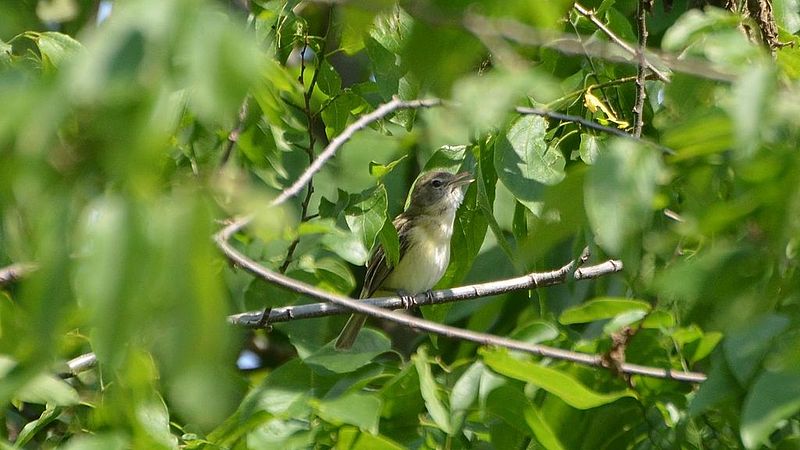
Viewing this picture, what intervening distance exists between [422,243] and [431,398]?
476 centimetres

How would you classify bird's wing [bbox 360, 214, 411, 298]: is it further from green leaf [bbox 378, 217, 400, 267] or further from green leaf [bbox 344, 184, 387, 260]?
green leaf [bbox 344, 184, 387, 260]

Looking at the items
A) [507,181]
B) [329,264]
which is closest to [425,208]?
[329,264]

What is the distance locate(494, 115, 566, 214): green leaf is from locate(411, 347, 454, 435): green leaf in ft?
2.54

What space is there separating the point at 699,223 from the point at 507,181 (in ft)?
6.36

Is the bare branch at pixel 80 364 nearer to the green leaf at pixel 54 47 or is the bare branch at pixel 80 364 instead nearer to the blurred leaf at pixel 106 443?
the green leaf at pixel 54 47

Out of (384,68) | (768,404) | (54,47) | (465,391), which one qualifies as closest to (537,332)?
(465,391)

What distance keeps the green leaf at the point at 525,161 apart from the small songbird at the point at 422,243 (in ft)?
12.4

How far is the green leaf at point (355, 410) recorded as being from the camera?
11.1 feet

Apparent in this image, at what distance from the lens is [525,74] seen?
2.03 m

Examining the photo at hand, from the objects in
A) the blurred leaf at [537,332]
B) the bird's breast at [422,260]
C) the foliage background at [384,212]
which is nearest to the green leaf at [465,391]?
the foliage background at [384,212]

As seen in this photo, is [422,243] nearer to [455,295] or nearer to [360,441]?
[455,295]

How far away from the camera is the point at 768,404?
2586 mm

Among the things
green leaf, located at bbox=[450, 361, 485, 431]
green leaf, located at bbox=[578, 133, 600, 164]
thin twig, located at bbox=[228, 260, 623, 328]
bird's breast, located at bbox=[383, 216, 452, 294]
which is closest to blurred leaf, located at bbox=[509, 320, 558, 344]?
green leaf, located at bbox=[450, 361, 485, 431]

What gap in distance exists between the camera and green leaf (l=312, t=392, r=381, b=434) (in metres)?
3.39
